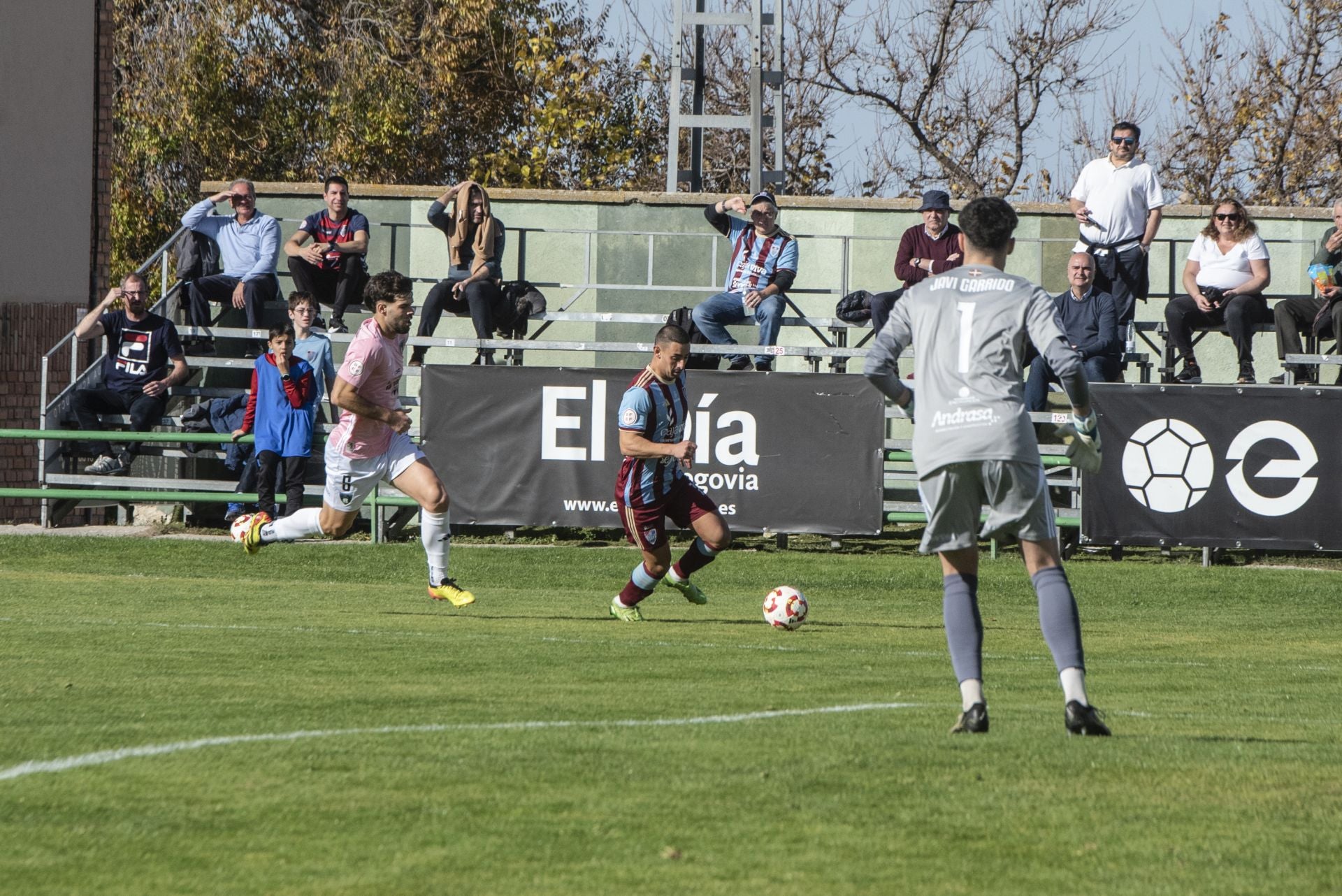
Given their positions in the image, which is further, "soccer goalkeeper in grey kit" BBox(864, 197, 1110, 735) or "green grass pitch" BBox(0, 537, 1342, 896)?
"soccer goalkeeper in grey kit" BBox(864, 197, 1110, 735)

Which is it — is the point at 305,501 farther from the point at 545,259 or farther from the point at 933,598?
the point at 933,598

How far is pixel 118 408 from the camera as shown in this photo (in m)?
19.3

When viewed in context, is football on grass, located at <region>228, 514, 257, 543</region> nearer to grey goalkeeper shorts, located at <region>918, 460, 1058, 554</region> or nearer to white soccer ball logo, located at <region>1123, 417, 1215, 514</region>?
grey goalkeeper shorts, located at <region>918, 460, 1058, 554</region>

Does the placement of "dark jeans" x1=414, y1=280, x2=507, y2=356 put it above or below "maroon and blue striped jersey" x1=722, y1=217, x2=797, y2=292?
below

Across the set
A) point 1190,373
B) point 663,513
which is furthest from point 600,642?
point 1190,373

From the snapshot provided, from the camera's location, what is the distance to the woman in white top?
17.9m

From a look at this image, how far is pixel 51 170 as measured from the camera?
22.4 metres

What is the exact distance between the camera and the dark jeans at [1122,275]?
1838 centimetres

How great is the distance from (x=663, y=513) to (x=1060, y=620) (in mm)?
5728

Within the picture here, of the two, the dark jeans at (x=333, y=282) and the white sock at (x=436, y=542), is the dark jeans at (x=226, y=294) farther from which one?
the white sock at (x=436, y=542)

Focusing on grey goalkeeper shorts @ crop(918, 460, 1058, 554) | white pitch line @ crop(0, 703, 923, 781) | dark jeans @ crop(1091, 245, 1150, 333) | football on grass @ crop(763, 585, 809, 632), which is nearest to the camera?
white pitch line @ crop(0, 703, 923, 781)

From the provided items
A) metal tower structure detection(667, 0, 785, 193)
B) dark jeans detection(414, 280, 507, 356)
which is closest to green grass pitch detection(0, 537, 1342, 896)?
dark jeans detection(414, 280, 507, 356)

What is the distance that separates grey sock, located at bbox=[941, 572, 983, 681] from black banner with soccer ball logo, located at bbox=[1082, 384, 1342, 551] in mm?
10209

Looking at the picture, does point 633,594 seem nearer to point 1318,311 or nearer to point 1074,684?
point 1074,684
